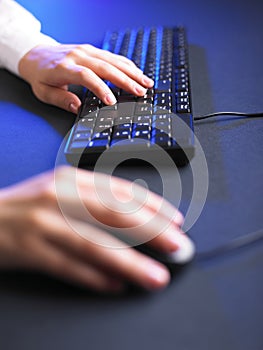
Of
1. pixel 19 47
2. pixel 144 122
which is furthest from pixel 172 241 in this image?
pixel 19 47

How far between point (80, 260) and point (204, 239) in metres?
0.11

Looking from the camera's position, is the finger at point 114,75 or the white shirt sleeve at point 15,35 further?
the white shirt sleeve at point 15,35

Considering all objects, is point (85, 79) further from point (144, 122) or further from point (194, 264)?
point (194, 264)

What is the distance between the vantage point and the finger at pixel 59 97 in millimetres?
581

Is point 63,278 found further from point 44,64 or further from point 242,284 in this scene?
point 44,64

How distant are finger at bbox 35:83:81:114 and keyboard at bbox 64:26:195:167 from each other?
Answer: 0.02 meters

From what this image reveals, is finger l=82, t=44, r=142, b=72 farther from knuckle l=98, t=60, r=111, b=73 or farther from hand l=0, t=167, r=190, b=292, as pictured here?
hand l=0, t=167, r=190, b=292

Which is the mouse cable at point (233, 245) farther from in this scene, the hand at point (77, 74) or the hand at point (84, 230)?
the hand at point (77, 74)

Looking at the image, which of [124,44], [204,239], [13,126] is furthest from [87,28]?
[204,239]

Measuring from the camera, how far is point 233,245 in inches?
14.1

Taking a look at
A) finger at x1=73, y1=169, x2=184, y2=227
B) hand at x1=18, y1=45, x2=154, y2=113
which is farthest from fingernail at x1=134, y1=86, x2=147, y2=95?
finger at x1=73, y1=169, x2=184, y2=227

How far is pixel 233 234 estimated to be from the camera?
369 mm

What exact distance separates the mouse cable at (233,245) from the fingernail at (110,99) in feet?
0.88

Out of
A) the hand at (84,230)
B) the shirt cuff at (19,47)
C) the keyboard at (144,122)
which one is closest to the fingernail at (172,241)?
the hand at (84,230)
